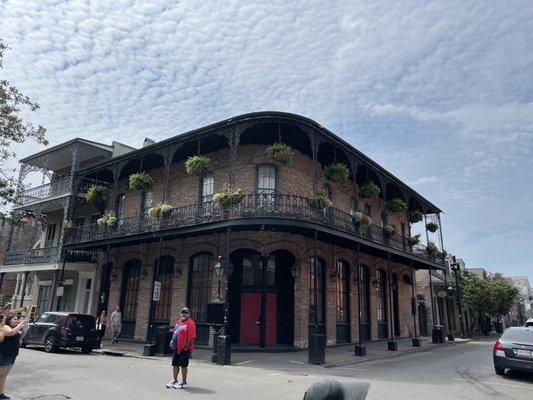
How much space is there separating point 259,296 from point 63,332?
280 inches

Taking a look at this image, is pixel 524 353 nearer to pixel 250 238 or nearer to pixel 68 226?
pixel 250 238

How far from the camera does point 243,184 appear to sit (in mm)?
16719

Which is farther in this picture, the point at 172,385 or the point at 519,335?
the point at 519,335

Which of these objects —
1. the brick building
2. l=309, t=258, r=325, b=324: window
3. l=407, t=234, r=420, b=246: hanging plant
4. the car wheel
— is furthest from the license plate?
the car wheel

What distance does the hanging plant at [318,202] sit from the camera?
14.6 meters

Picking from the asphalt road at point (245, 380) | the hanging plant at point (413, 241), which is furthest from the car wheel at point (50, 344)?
the hanging plant at point (413, 241)

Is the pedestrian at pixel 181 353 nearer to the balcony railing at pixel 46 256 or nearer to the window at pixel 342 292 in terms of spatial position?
the window at pixel 342 292

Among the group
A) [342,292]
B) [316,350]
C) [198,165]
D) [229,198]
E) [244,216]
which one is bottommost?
[316,350]

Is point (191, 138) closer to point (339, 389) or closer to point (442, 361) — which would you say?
point (442, 361)

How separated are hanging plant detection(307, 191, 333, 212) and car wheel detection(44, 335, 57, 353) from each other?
10.2m

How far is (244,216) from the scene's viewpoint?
1403cm

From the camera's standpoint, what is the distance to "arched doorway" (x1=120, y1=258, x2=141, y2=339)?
19312mm

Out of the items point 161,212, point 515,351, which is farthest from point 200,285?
point 515,351

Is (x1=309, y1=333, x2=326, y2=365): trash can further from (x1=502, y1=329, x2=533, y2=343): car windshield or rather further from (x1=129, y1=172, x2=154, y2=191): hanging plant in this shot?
(x1=129, y1=172, x2=154, y2=191): hanging plant
